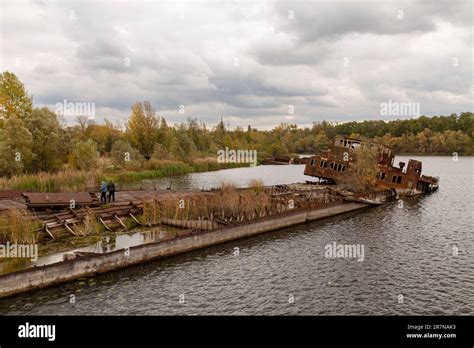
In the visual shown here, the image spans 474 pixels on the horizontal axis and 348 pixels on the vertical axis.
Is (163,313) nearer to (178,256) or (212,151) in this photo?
(178,256)

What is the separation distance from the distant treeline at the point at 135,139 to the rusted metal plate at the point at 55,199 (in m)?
15.3

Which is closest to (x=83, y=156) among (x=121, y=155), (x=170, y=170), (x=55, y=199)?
(x=121, y=155)

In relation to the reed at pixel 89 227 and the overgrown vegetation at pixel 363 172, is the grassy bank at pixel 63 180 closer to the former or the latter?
the reed at pixel 89 227

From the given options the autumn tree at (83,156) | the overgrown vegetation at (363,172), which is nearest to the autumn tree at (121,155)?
the autumn tree at (83,156)

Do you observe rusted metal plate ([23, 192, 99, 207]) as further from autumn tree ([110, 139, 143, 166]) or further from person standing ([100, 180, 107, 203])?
autumn tree ([110, 139, 143, 166])

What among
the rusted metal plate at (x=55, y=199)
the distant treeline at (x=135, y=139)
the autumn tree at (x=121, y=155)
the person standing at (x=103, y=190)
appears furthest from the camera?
the autumn tree at (x=121, y=155)

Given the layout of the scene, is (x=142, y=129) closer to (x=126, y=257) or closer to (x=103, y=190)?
(x=103, y=190)

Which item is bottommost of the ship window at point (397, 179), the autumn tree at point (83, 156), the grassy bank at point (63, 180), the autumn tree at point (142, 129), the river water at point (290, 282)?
the river water at point (290, 282)

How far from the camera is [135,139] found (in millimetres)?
87375

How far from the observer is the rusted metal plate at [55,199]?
2598 centimetres

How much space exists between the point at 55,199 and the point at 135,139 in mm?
62553

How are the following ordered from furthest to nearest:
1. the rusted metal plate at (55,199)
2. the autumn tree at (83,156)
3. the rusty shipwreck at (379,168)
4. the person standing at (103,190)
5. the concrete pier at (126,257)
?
1. the rusty shipwreck at (379,168)
2. the autumn tree at (83,156)
3. the person standing at (103,190)
4. the rusted metal plate at (55,199)
5. the concrete pier at (126,257)

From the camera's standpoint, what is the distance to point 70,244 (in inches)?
846
